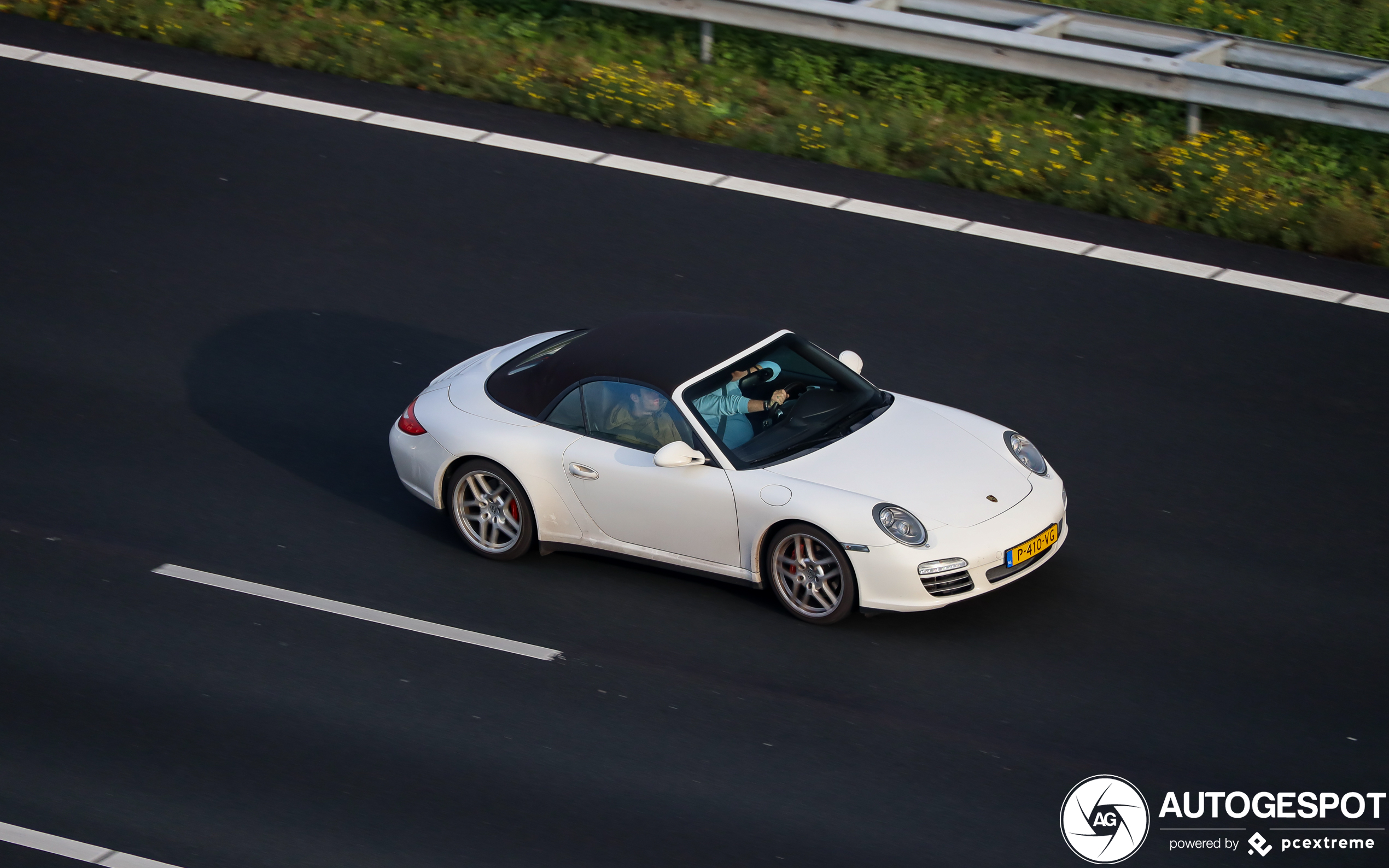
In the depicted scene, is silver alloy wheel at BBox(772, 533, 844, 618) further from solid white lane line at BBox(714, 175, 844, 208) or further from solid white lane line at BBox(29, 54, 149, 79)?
solid white lane line at BBox(29, 54, 149, 79)

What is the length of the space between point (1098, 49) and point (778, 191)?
304 cm

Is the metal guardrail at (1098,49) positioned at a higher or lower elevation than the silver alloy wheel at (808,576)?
higher

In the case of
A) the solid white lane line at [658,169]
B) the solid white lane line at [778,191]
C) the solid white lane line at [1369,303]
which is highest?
the solid white lane line at [658,169]

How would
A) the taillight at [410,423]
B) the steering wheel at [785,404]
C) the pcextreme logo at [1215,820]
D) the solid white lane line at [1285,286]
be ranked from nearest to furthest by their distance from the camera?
the pcextreme logo at [1215,820]
the steering wheel at [785,404]
the taillight at [410,423]
the solid white lane line at [1285,286]

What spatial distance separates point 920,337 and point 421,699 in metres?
5.06

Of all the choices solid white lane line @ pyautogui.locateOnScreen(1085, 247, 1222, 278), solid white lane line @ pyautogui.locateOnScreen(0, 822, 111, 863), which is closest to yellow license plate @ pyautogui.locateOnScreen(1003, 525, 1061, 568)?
solid white lane line @ pyautogui.locateOnScreen(1085, 247, 1222, 278)

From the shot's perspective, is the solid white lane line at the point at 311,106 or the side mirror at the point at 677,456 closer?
the side mirror at the point at 677,456

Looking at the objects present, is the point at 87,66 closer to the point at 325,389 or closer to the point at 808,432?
the point at 325,389

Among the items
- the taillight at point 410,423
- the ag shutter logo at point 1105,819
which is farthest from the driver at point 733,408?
the ag shutter logo at point 1105,819

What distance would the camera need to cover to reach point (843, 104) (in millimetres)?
15203

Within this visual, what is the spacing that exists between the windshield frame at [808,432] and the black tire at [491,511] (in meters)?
1.21

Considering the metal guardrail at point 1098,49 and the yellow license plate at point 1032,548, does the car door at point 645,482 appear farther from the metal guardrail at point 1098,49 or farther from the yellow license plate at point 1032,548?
the metal guardrail at point 1098,49

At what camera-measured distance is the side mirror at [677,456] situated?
9.45 metres

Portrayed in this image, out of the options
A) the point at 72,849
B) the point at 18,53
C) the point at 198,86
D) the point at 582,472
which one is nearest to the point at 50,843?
the point at 72,849
